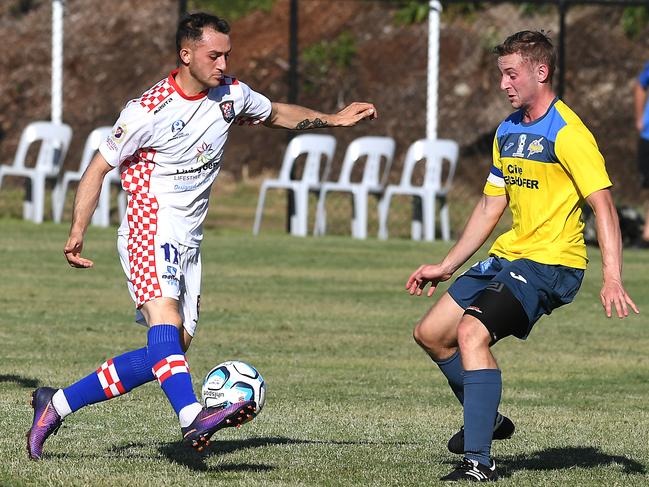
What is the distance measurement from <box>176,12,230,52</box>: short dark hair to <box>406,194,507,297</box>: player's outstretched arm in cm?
135

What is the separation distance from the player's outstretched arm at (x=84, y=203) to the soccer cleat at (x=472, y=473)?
5.73ft

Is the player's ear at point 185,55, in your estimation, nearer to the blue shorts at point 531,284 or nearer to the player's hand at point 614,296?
the blue shorts at point 531,284

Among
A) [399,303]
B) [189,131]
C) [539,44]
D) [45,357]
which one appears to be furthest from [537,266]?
[399,303]

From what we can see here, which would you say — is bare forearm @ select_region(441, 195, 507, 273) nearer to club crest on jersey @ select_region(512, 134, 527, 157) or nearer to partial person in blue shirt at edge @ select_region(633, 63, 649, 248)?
club crest on jersey @ select_region(512, 134, 527, 157)

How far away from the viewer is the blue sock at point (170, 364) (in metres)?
6.33

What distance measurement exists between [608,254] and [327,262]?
33.5 ft

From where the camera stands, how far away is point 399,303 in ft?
44.5

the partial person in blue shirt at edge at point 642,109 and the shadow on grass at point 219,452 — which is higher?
the partial person in blue shirt at edge at point 642,109

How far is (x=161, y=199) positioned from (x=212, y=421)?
42.4 inches

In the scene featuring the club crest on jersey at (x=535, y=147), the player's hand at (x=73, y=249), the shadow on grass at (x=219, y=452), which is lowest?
the shadow on grass at (x=219, y=452)

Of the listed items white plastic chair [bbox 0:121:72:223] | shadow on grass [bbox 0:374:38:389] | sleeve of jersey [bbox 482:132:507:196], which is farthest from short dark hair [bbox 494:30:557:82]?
white plastic chair [bbox 0:121:72:223]

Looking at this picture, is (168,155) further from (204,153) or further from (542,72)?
(542,72)

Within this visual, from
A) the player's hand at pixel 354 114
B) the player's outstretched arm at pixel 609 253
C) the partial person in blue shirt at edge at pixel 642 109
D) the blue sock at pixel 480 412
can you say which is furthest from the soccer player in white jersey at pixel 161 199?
the partial person in blue shirt at edge at pixel 642 109

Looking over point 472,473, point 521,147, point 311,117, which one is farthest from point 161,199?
point 472,473
